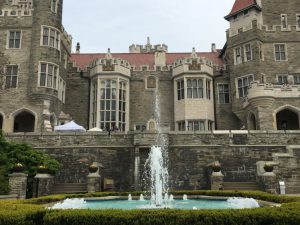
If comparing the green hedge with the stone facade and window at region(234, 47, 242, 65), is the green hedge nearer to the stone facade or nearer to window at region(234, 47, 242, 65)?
the stone facade

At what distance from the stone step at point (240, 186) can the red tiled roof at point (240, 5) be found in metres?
20.0

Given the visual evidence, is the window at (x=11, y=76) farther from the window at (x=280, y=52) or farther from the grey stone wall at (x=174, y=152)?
the window at (x=280, y=52)

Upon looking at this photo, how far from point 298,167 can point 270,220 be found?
16.9m

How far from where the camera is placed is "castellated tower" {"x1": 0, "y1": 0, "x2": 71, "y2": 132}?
30.5 metres

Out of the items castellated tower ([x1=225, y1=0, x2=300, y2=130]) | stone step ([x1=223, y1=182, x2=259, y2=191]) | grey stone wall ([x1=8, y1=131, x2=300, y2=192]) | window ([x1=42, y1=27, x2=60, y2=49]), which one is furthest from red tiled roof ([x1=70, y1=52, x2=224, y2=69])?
stone step ([x1=223, y1=182, x2=259, y2=191])

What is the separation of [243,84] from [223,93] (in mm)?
3285

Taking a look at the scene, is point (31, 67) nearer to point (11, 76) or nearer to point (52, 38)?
point (11, 76)

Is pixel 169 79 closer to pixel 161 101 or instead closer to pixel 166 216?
pixel 161 101

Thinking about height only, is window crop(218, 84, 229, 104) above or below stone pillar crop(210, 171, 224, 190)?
above

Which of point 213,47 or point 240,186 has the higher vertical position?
point 213,47

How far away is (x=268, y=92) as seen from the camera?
29.3m

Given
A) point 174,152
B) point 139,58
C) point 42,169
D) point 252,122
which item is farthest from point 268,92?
point 42,169

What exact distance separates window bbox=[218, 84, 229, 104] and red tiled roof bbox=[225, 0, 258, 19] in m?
7.31

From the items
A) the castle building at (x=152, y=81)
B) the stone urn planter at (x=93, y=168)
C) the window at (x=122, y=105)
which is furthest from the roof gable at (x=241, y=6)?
the stone urn planter at (x=93, y=168)
